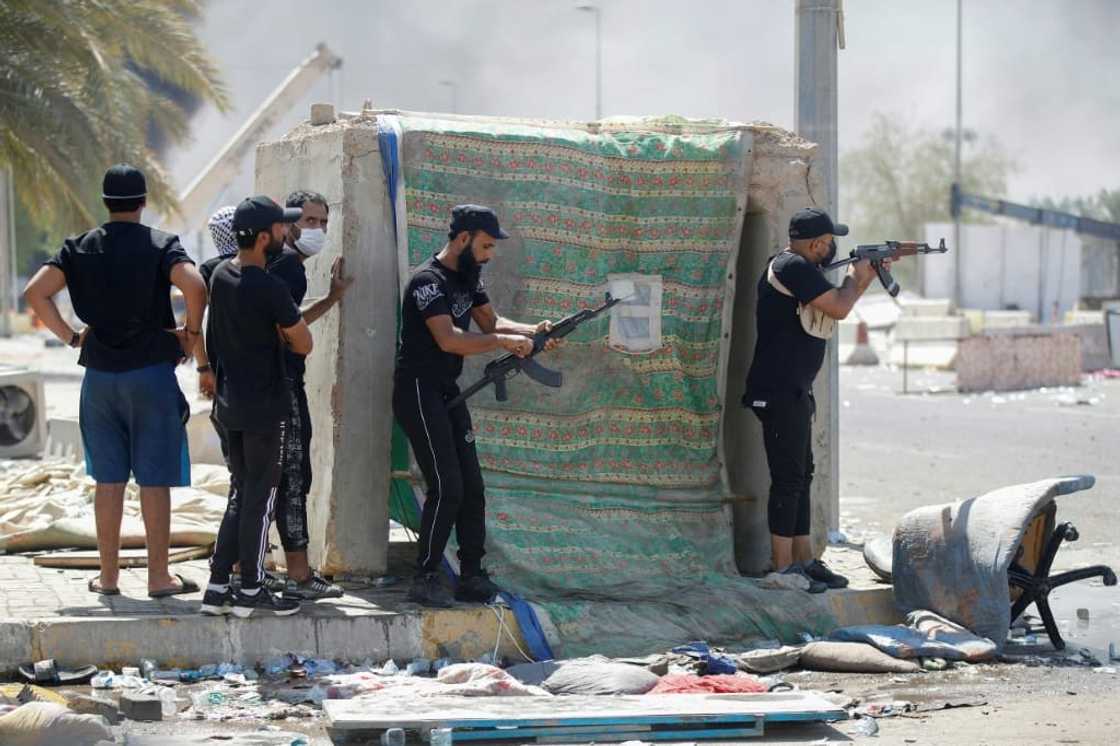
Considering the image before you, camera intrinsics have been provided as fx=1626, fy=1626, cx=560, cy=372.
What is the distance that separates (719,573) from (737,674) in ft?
4.70

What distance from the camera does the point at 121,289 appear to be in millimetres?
6754

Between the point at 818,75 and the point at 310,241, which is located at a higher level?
the point at 818,75

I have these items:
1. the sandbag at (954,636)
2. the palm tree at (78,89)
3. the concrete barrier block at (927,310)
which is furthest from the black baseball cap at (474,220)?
the concrete barrier block at (927,310)

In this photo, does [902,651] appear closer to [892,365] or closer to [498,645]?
[498,645]

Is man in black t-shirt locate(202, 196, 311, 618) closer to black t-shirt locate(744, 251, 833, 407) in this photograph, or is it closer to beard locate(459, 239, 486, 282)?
beard locate(459, 239, 486, 282)

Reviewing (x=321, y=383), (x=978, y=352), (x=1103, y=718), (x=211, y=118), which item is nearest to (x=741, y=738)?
(x=1103, y=718)

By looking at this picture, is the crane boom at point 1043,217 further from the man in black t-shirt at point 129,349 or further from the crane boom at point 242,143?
the man in black t-shirt at point 129,349

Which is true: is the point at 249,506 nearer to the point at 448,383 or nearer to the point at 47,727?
the point at 448,383

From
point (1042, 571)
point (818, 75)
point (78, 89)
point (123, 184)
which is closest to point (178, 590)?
point (123, 184)

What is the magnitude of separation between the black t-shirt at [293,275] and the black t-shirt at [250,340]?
11.4 inches

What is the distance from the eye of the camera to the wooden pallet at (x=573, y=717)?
551cm

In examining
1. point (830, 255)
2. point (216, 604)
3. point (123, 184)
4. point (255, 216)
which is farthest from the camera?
point (830, 255)

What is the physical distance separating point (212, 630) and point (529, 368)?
174cm

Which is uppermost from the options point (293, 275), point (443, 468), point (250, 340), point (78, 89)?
point (78, 89)
